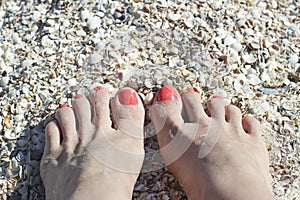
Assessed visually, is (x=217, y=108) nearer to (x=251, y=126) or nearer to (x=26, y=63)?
(x=251, y=126)

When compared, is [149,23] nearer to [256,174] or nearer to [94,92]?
[94,92]

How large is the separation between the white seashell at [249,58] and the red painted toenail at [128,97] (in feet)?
1.46

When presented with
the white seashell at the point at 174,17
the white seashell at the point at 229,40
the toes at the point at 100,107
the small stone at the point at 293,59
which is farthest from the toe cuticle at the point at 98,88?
the small stone at the point at 293,59

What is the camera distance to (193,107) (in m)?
2.29

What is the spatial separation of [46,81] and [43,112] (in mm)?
116

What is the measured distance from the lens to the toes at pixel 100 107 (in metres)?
2.31

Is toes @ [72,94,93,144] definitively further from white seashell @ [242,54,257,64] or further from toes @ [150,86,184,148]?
white seashell @ [242,54,257,64]

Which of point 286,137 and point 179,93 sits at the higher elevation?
point 179,93

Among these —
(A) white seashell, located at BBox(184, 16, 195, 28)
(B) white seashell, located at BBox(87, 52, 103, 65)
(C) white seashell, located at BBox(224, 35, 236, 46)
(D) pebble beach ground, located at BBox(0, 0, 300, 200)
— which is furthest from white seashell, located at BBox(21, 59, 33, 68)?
(C) white seashell, located at BBox(224, 35, 236, 46)

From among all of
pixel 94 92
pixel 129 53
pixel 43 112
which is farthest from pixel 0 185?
pixel 129 53

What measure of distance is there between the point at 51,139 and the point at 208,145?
1.76 ft

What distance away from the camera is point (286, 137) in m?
2.29

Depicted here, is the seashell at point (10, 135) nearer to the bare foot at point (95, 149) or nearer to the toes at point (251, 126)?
the bare foot at point (95, 149)

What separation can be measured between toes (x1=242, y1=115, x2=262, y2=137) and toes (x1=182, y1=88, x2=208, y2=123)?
0.15 meters
